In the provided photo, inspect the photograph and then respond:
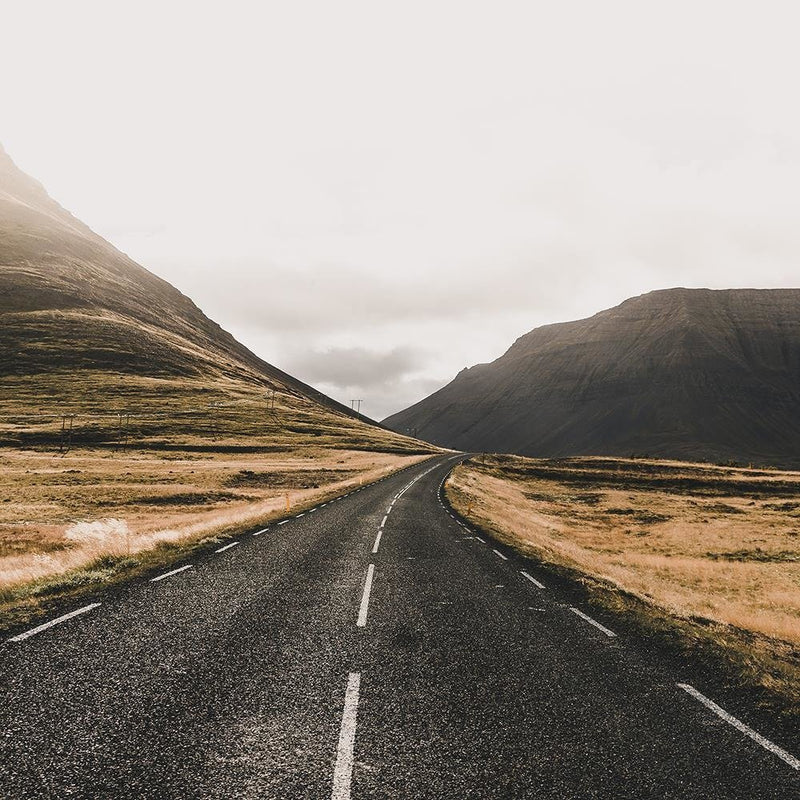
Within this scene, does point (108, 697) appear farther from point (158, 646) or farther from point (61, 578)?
point (61, 578)

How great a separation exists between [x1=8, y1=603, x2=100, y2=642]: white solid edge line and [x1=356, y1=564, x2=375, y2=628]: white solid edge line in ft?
17.6

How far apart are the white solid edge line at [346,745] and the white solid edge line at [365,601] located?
8.47 ft

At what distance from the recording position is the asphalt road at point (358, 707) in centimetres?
476

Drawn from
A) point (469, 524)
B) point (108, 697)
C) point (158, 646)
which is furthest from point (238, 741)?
point (469, 524)

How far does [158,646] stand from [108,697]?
5.83ft

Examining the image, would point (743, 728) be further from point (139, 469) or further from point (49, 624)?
point (139, 469)

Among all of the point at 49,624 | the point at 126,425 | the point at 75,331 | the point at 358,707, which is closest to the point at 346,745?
the point at 358,707

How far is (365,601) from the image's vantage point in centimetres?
1091

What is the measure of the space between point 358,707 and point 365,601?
190 inches

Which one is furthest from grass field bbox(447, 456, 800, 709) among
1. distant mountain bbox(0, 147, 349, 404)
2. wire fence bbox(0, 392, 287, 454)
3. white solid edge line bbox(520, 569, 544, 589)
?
distant mountain bbox(0, 147, 349, 404)

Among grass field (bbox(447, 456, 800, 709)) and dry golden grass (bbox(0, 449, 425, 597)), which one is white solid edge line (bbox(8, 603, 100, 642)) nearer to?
dry golden grass (bbox(0, 449, 425, 597))

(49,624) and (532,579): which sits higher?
(532,579)

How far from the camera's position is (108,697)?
6195mm

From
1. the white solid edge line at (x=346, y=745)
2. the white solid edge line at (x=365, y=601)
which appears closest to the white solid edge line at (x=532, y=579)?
the white solid edge line at (x=365, y=601)
